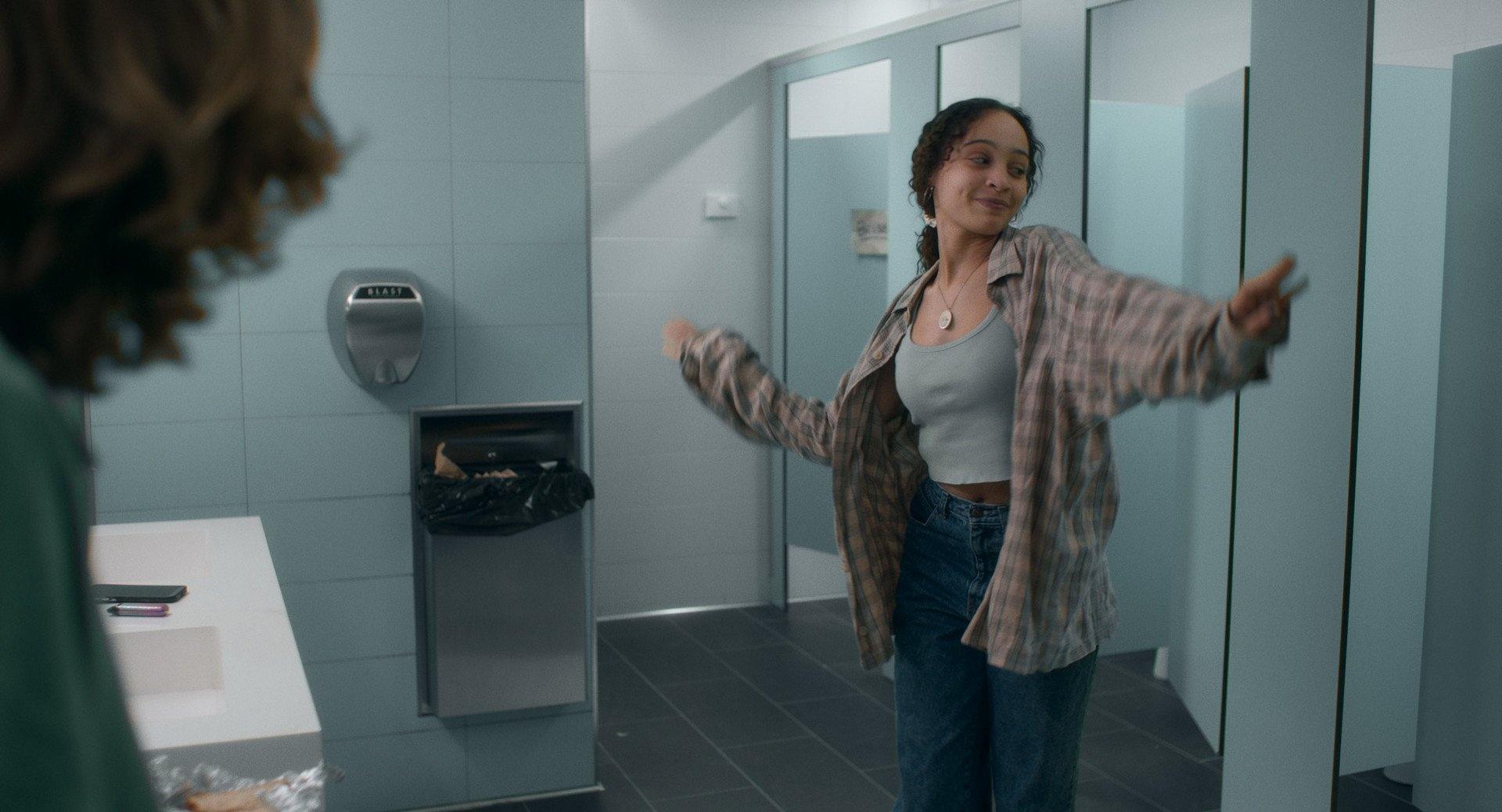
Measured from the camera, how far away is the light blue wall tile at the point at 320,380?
303 cm

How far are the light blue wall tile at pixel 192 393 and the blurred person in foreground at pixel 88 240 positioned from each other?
2.52 m

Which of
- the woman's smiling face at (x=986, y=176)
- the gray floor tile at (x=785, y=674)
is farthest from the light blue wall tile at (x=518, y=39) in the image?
the gray floor tile at (x=785, y=674)

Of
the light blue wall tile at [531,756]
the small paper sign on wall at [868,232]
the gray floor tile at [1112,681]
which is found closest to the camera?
the light blue wall tile at [531,756]

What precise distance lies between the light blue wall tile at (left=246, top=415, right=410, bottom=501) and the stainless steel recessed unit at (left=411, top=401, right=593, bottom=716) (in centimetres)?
6

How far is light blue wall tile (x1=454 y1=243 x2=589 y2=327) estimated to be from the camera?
3172 millimetres

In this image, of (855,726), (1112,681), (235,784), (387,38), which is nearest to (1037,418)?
(235,784)

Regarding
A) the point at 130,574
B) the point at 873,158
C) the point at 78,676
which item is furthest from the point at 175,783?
the point at 873,158

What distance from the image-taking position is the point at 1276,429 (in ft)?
8.46

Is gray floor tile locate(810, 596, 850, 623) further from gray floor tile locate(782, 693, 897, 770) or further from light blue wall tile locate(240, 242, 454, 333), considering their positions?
light blue wall tile locate(240, 242, 454, 333)

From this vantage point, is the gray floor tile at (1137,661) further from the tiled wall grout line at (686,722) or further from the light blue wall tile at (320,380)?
the light blue wall tile at (320,380)

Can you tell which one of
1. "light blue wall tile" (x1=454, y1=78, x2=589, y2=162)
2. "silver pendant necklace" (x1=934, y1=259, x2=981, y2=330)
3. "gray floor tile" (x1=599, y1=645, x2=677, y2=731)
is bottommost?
"gray floor tile" (x1=599, y1=645, x2=677, y2=731)

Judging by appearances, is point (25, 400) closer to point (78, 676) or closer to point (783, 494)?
point (78, 676)

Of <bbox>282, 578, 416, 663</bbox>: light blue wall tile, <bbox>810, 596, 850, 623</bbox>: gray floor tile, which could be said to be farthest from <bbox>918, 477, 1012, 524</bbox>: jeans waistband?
<bbox>810, 596, 850, 623</bbox>: gray floor tile

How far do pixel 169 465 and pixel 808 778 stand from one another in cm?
176
